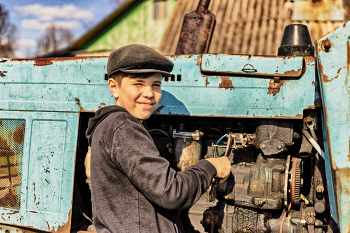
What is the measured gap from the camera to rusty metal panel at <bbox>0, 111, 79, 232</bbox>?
233 cm

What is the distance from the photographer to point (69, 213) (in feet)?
7.55

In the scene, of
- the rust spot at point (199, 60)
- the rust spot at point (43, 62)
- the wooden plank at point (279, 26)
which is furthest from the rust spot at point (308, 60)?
the wooden plank at point (279, 26)

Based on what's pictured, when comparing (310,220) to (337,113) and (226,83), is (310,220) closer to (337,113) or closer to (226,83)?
(337,113)

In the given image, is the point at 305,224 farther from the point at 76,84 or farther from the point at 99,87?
the point at 76,84

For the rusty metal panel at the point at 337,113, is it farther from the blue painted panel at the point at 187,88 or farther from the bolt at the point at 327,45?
the blue painted panel at the point at 187,88

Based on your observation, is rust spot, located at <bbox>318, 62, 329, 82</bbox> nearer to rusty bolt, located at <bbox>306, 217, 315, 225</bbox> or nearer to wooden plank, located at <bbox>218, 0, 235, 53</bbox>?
rusty bolt, located at <bbox>306, 217, 315, 225</bbox>

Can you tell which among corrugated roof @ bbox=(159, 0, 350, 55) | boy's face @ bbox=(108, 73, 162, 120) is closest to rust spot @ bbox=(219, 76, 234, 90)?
boy's face @ bbox=(108, 73, 162, 120)

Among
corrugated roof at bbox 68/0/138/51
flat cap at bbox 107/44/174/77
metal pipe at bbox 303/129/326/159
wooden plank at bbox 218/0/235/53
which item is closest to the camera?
flat cap at bbox 107/44/174/77

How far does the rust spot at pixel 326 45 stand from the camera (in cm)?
180

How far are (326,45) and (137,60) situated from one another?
1.11 m

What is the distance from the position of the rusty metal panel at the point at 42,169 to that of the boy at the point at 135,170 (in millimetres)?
1010

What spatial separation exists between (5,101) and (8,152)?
1.32ft

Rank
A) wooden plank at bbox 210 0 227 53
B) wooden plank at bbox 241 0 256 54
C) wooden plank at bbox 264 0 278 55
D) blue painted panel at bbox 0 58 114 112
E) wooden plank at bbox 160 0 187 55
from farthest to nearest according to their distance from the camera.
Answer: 1. wooden plank at bbox 160 0 187 55
2. wooden plank at bbox 210 0 227 53
3. wooden plank at bbox 241 0 256 54
4. wooden plank at bbox 264 0 278 55
5. blue painted panel at bbox 0 58 114 112

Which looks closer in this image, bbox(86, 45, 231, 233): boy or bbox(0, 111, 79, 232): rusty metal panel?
bbox(86, 45, 231, 233): boy
